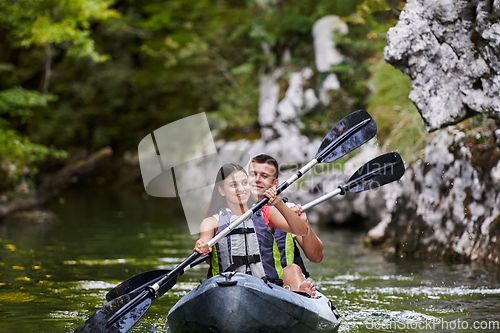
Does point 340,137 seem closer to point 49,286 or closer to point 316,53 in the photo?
point 49,286

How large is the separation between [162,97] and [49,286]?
1727 centimetres

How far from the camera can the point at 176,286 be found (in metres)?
6.13

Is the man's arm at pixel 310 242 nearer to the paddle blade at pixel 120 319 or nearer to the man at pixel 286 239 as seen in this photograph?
the man at pixel 286 239

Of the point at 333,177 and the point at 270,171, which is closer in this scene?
the point at 270,171

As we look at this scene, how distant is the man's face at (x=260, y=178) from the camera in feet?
12.4

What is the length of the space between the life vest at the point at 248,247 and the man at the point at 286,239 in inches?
9.4

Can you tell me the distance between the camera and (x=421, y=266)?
700 cm

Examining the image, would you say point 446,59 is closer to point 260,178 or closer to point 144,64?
point 260,178

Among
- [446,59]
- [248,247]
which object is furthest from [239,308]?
[446,59]

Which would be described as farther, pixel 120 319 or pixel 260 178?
pixel 120 319

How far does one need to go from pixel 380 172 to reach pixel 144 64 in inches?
739

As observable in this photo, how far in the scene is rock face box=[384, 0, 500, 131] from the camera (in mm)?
4984

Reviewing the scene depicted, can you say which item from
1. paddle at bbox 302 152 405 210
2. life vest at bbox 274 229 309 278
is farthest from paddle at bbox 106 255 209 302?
paddle at bbox 302 152 405 210

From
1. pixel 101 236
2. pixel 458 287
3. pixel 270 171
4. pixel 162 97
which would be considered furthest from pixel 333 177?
pixel 162 97
